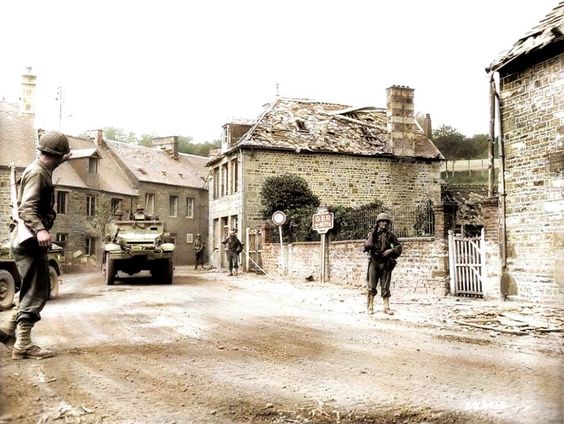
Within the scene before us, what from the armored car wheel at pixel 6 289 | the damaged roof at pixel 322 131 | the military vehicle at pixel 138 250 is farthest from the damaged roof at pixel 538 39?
the damaged roof at pixel 322 131

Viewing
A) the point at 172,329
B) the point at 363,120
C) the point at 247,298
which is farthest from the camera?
the point at 363,120

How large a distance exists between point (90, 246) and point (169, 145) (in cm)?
3088

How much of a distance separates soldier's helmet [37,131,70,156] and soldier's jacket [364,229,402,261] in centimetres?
556

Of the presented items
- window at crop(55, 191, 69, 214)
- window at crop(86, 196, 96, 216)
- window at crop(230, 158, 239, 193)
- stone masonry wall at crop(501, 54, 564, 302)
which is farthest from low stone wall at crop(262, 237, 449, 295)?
window at crop(55, 191, 69, 214)

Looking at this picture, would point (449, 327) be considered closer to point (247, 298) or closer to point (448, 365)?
point (448, 365)

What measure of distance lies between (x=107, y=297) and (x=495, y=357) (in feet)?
27.1

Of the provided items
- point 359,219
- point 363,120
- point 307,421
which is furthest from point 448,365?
point 363,120

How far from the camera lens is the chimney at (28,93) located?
3.51m

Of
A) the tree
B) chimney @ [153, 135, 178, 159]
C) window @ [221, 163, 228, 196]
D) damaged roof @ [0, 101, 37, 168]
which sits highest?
chimney @ [153, 135, 178, 159]

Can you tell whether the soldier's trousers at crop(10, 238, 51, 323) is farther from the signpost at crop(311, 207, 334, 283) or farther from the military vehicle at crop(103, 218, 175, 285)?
the signpost at crop(311, 207, 334, 283)

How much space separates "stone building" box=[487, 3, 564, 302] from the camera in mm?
9625

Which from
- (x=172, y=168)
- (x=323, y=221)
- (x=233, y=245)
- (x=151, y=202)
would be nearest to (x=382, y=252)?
(x=323, y=221)

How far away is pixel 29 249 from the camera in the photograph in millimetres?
4375

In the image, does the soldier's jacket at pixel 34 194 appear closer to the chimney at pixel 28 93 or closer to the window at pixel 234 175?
the chimney at pixel 28 93
